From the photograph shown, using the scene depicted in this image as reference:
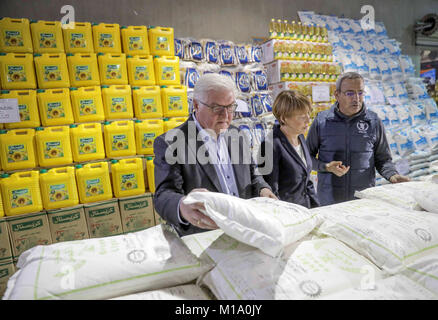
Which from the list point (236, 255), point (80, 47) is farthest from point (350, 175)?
point (80, 47)

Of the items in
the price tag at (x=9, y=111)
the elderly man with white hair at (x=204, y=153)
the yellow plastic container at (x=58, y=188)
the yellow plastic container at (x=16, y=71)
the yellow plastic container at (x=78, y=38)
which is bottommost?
the yellow plastic container at (x=58, y=188)

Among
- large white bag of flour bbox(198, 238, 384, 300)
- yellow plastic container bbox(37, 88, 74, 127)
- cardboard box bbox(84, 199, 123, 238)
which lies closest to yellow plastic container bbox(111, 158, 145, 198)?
cardboard box bbox(84, 199, 123, 238)

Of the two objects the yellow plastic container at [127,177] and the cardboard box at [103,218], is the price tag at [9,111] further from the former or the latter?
the cardboard box at [103,218]

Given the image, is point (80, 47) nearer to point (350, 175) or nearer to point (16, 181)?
point (16, 181)

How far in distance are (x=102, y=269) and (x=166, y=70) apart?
122 inches

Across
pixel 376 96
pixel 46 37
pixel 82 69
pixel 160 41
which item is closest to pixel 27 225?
pixel 82 69

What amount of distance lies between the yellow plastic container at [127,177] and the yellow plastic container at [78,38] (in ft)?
4.45

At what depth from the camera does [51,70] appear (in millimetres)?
3082

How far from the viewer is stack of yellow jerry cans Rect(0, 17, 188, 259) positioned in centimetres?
297

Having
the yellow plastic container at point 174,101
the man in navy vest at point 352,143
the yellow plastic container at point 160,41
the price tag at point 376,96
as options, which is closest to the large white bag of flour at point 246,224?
the man in navy vest at point 352,143

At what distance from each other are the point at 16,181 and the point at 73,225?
733 mm

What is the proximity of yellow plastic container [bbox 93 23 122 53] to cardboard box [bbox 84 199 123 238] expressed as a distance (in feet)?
5.95

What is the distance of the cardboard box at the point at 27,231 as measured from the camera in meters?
2.90

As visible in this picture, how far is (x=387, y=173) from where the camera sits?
2215 mm
